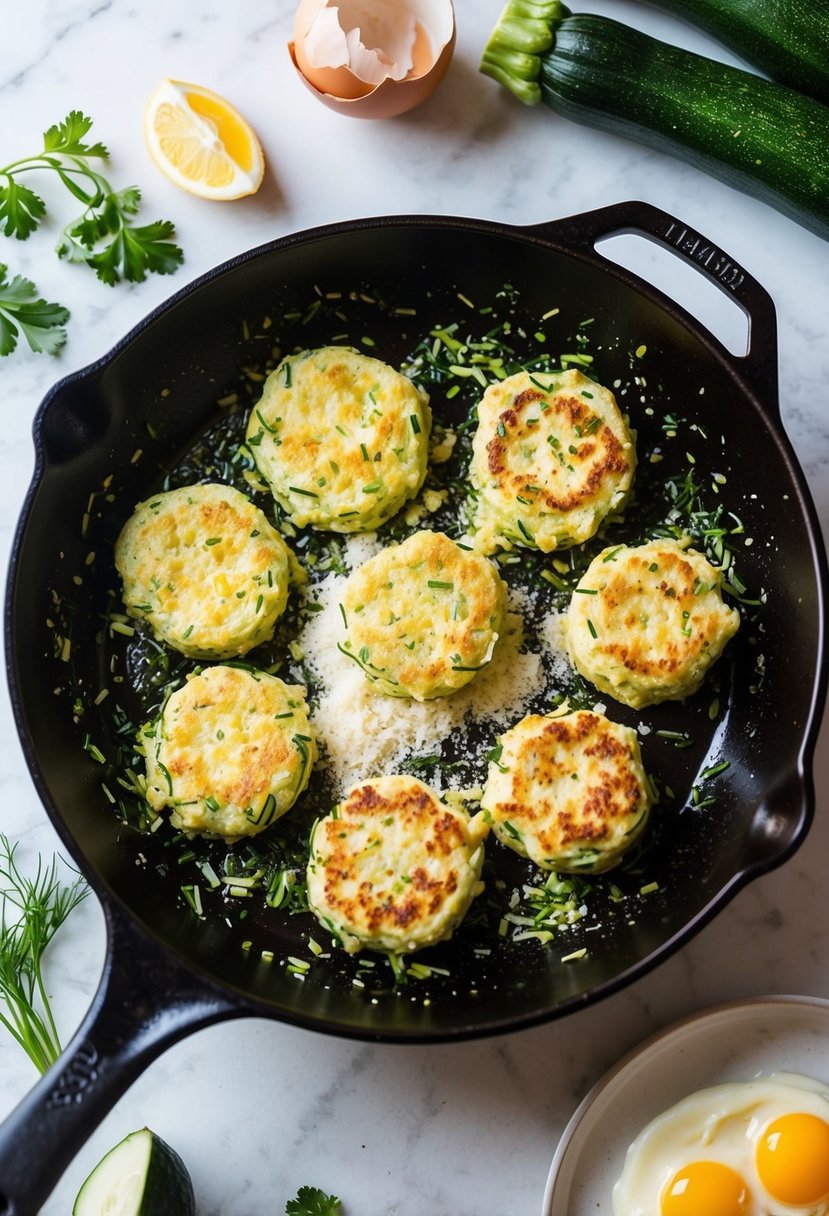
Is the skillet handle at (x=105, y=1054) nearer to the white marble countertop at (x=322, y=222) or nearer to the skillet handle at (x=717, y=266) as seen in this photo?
the white marble countertop at (x=322, y=222)

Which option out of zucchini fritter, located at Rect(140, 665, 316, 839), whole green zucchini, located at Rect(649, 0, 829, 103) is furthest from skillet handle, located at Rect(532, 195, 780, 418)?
zucchini fritter, located at Rect(140, 665, 316, 839)

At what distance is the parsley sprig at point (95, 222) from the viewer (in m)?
3.78

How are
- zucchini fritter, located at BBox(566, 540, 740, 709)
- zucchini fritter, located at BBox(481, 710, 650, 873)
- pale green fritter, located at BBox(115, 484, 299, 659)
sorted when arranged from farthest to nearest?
pale green fritter, located at BBox(115, 484, 299, 659)
zucchini fritter, located at BBox(566, 540, 740, 709)
zucchini fritter, located at BBox(481, 710, 650, 873)

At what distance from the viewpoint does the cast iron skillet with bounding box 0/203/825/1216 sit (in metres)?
3.22

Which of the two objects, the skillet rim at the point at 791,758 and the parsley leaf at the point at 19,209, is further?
the parsley leaf at the point at 19,209

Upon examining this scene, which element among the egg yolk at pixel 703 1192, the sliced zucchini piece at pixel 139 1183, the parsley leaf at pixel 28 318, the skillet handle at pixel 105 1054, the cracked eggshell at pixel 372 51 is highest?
the cracked eggshell at pixel 372 51

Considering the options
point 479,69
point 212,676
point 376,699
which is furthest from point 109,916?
point 479,69

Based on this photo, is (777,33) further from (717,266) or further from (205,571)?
(205,571)

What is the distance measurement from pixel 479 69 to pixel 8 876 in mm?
3013

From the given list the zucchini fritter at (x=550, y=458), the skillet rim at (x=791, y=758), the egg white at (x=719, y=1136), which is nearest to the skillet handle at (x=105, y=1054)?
the skillet rim at (x=791, y=758)

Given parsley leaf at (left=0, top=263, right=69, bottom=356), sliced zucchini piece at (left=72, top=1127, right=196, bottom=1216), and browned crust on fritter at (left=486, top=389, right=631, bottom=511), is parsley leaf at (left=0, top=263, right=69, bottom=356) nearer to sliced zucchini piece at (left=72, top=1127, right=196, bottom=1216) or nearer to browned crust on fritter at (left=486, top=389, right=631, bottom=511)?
browned crust on fritter at (left=486, top=389, right=631, bottom=511)

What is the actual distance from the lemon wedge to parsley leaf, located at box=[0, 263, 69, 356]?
58cm

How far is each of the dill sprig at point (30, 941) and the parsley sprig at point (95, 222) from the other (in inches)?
74.0

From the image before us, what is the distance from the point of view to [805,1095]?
129 inches
